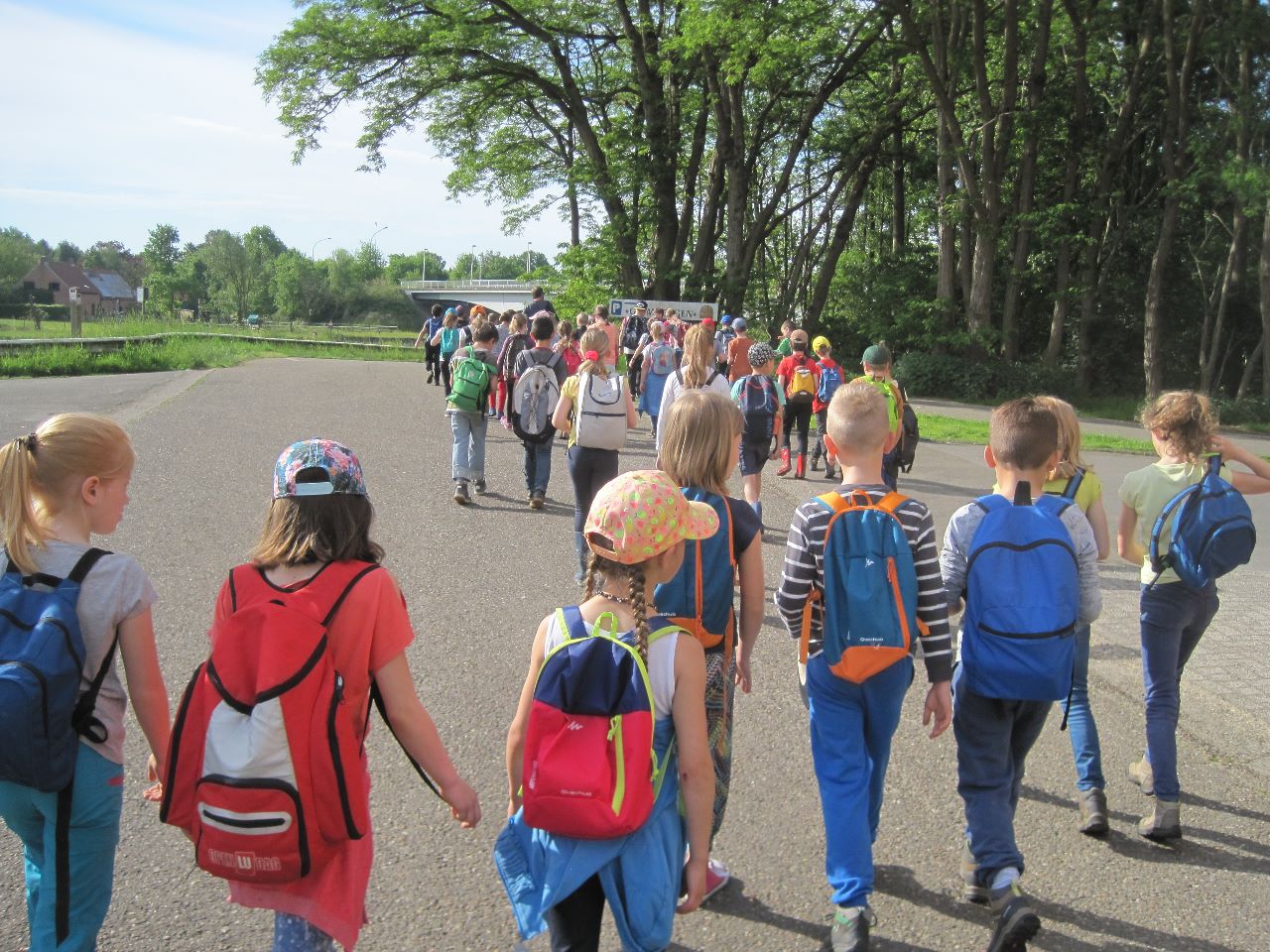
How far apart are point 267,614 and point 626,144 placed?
103ft

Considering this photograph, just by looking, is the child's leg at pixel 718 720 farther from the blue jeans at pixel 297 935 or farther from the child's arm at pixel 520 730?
the blue jeans at pixel 297 935

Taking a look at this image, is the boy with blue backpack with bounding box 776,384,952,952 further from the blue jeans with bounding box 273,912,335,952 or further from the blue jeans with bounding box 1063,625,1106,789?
the blue jeans with bounding box 273,912,335,952

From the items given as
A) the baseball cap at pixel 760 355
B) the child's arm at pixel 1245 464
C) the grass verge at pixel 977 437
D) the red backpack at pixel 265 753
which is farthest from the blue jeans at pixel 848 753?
the grass verge at pixel 977 437

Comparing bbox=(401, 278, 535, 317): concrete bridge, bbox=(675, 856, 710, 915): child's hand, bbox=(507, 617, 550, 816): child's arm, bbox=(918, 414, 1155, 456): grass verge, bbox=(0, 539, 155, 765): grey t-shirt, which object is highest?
bbox=(401, 278, 535, 317): concrete bridge

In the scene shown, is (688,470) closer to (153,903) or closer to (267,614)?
(267,614)

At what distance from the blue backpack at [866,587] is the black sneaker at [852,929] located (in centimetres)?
70

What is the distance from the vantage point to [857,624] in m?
3.09

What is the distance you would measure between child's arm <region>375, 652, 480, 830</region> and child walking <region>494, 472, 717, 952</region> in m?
0.13

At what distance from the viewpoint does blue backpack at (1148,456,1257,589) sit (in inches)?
151

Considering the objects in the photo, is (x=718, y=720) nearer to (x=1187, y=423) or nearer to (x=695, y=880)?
(x=695, y=880)

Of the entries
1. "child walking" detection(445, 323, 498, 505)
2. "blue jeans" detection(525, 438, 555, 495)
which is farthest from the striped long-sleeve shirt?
"child walking" detection(445, 323, 498, 505)

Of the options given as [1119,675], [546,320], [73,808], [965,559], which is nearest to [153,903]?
[73,808]

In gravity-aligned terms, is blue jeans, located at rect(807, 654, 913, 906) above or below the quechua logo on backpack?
below

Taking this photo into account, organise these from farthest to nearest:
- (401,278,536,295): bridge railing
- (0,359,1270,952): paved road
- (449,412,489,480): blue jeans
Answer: (401,278,536,295): bridge railing → (449,412,489,480): blue jeans → (0,359,1270,952): paved road
